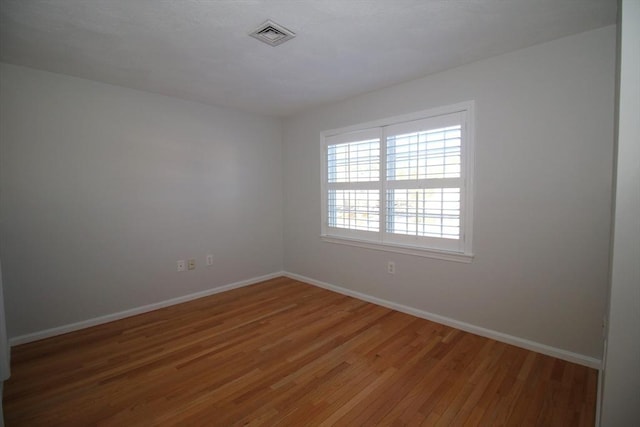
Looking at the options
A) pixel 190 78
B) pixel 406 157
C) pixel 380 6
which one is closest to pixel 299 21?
pixel 380 6

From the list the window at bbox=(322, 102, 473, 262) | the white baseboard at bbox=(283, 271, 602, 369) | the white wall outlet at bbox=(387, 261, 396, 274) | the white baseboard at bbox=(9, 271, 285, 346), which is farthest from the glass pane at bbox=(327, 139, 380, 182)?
the white baseboard at bbox=(9, 271, 285, 346)

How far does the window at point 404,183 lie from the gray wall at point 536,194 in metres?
0.12

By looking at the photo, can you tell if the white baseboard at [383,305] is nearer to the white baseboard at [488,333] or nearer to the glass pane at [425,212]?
the white baseboard at [488,333]

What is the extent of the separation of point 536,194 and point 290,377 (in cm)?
231

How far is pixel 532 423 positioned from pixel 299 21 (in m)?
2.74

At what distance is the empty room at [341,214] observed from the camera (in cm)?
170

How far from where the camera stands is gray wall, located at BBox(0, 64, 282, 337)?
8.12ft

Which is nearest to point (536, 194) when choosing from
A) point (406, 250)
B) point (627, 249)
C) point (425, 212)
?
point (425, 212)

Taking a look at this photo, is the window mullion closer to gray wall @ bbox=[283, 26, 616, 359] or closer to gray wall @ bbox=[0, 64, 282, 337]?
gray wall @ bbox=[283, 26, 616, 359]

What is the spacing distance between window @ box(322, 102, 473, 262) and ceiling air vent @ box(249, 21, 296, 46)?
1.45m

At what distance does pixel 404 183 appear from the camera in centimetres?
296

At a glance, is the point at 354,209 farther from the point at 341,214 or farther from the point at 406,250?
the point at 406,250

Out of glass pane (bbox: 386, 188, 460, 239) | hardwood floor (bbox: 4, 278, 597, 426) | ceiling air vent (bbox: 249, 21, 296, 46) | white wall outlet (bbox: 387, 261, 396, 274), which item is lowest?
hardwood floor (bbox: 4, 278, 597, 426)

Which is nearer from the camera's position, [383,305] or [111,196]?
[111,196]
